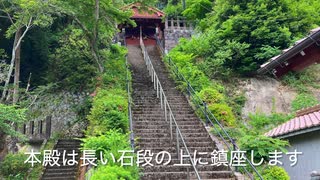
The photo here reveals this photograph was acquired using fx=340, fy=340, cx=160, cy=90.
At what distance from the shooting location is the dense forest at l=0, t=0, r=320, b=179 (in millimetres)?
12602

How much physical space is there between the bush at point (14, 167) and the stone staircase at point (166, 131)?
4.83m

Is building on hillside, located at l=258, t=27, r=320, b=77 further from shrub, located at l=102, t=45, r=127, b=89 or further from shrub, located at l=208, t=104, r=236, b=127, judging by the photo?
shrub, located at l=102, t=45, r=127, b=89

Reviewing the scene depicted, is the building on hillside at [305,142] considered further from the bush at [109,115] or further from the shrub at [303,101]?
the shrub at [303,101]

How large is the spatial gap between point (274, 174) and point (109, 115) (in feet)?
16.2

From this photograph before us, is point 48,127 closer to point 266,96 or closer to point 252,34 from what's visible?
point 266,96

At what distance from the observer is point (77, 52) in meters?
18.3

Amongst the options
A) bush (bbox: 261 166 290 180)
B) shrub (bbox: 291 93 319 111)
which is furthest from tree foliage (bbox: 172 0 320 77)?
bush (bbox: 261 166 290 180)

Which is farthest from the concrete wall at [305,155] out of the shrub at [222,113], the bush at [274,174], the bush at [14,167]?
the bush at [14,167]

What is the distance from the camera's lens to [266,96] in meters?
14.7

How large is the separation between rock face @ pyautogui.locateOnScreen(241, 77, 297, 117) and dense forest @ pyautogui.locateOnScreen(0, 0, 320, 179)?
0.34 meters

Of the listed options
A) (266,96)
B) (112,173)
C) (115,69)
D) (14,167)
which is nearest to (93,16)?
(115,69)

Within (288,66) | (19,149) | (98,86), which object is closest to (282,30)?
(288,66)

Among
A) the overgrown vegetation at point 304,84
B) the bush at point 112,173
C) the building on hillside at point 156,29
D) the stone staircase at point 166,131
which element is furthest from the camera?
the building on hillside at point 156,29

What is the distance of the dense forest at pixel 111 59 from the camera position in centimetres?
1260
